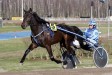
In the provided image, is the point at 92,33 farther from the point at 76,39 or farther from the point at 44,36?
the point at 44,36

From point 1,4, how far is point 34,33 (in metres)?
125

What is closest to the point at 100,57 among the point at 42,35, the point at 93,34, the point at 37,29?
the point at 93,34

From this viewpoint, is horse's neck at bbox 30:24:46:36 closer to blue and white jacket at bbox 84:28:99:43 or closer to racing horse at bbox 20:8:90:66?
racing horse at bbox 20:8:90:66

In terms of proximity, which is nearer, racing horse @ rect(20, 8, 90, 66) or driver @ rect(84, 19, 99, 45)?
racing horse @ rect(20, 8, 90, 66)

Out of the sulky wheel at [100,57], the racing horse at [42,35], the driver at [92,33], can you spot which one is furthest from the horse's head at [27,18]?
the sulky wheel at [100,57]

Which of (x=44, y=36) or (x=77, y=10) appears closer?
(x=44, y=36)

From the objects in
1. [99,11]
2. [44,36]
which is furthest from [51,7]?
[44,36]

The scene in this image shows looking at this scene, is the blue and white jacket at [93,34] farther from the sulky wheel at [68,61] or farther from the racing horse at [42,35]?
the sulky wheel at [68,61]

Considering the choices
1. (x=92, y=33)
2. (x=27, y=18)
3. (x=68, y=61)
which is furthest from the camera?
(x=68, y=61)

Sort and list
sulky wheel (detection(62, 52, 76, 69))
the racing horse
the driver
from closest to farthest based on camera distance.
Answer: the racing horse, the driver, sulky wheel (detection(62, 52, 76, 69))

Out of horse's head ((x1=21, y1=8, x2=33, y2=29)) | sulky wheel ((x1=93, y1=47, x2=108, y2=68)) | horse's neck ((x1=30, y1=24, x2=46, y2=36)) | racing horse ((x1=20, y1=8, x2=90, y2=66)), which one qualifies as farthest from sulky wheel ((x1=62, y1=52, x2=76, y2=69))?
horse's head ((x1=21, y1=8, x2=33, y2=29))

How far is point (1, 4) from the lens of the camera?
136375mm

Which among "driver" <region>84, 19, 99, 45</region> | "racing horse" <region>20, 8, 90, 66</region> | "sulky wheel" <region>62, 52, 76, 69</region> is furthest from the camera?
"sulky wheel" <region>62, 52, 76, 69</region>

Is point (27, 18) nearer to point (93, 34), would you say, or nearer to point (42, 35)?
point (42, 35)
